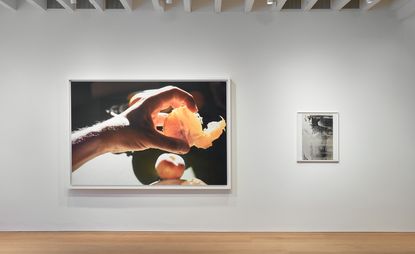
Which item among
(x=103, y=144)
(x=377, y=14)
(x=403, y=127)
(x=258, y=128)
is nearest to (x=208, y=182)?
(x=258, y=128)

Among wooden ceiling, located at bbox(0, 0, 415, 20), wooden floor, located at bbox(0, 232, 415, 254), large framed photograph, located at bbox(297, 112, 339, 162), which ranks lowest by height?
wooden floor, located at bbox(0, 232, 415, 254)

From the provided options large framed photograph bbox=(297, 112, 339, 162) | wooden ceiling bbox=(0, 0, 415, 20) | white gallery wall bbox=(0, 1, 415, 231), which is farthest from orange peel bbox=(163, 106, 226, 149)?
wooden ceiling bbox=(0, 0, 415, 20)

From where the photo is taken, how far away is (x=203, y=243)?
5.01 metres

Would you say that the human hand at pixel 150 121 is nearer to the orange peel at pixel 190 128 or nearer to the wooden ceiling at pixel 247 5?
the orange peel at pixel 190 128

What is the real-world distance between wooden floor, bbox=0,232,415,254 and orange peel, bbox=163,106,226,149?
124cm

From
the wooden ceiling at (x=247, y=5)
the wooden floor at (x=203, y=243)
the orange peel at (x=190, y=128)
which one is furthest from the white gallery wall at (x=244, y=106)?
the orange peel at (x=190, y=128)

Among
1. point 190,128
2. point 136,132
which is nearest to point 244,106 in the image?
point 190,128

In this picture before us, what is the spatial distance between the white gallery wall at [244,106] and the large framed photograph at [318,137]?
101 mm

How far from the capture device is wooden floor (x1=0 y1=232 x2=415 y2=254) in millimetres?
4727

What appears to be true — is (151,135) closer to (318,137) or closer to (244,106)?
(244,106)

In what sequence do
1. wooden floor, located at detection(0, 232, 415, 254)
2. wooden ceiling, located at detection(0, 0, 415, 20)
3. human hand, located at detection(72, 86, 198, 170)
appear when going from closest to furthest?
wooden floor, located at detection(0, 232, 415, 254) < wooden ceiling, located at detection(0, 0, 415, 20) < human hand, located at detection(72, 86, 198, 170)

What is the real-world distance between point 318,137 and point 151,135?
2252mm

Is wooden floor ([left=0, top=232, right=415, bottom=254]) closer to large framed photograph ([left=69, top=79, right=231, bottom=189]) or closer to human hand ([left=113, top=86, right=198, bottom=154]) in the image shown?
large framed photograph ([left=69, top=79, right=231, bottom=189])

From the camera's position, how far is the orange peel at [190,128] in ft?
18.1
